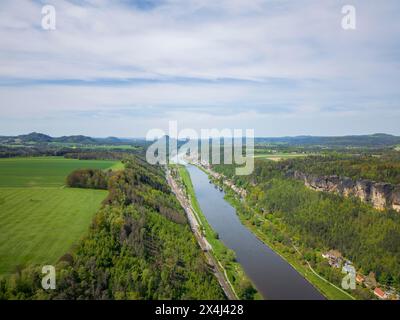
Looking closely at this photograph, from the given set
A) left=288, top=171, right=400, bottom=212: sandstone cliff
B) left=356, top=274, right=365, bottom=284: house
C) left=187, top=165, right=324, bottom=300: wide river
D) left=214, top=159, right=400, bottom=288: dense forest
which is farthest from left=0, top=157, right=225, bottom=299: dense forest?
left=288, top=171, right=400, bottom=212: sandstone cliff

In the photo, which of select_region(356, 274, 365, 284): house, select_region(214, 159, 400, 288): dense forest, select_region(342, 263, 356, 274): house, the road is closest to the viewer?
the road

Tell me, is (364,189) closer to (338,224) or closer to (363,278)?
(338,224)

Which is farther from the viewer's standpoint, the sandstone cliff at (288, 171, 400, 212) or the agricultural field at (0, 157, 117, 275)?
the sandstone cliff at (288, 171, 400, 212)

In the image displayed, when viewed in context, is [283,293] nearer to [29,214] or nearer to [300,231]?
[300,231]

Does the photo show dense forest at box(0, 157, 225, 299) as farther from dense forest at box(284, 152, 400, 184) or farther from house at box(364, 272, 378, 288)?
dense forest at box(284, 152, 400, 184)

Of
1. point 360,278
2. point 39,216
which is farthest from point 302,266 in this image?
point 39,216

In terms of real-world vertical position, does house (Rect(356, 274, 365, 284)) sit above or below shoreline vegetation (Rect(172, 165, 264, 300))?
below

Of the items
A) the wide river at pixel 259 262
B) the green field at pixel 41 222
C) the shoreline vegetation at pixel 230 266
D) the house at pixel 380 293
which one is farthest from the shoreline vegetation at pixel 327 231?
the green field at pixel 41 222
